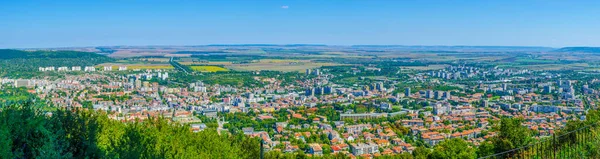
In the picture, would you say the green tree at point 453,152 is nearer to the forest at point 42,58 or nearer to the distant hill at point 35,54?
the forest at point 42,58

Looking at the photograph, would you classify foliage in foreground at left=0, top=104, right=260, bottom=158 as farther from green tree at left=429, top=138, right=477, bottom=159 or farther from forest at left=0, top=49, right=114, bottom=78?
forest at left=0, top=49, right=114, bottom=78

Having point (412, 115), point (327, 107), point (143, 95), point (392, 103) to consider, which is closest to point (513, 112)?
point (412, 115)

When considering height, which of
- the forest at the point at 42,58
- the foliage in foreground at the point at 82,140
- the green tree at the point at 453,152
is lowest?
the forest at the point at 42,58

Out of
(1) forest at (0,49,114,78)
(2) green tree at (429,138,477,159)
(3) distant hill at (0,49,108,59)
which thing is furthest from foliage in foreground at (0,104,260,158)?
(3) distant hill at (0,49,108,59)

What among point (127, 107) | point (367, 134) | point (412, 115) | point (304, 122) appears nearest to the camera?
point (367, 134)

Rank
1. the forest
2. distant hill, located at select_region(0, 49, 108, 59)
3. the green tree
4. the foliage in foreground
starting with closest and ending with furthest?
1. the foliage in foreground
2. the green tree
3. the forest
4. distant hill, located at select_region(0, 49, 108, 59)

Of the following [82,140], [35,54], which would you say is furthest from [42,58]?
[82,140]

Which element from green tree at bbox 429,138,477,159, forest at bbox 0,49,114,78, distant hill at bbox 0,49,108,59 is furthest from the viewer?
distant hill at bbox 0,49,108,59

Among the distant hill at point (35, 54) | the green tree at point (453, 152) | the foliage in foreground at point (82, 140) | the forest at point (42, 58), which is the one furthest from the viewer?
the distant hill at point (35, 54)

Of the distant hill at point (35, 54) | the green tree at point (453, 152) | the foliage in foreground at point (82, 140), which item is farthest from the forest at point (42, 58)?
the green tree at point (453, 152)

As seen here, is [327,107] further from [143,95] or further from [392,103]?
[143,95]

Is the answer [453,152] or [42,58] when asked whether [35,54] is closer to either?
[42,58]
